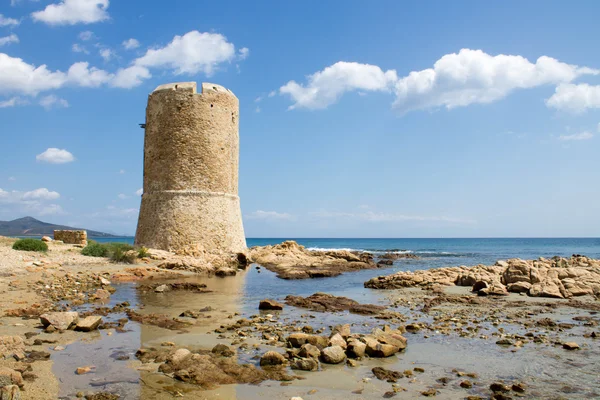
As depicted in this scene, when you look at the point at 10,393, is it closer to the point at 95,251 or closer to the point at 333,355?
the point at 333,355

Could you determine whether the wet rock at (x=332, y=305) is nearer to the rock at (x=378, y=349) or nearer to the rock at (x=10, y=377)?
the rock at (x=378, y=349)

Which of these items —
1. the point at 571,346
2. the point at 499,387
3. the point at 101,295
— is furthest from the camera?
the point at 101,295

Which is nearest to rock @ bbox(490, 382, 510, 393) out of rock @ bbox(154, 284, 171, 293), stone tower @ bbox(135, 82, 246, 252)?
rock @ bbox(154, 284, 171, 293)

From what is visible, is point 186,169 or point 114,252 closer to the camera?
point 114,252

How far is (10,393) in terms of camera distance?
13.2 feet

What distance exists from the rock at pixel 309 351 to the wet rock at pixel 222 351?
92 centimetres

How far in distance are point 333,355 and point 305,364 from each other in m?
0.47

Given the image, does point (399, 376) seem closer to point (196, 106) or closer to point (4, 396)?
point (4, 396)

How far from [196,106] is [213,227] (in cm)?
551

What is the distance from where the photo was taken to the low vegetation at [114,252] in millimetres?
16766

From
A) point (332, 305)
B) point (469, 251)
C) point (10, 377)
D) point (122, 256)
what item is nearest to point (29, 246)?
point (122, 256)

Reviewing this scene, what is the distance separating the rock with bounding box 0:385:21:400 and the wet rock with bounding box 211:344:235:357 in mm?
2365

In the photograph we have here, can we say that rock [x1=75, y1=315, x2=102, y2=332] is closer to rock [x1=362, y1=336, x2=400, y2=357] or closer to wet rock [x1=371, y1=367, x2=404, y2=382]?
rock [x1=362, y1=336, x2=400, y2=357]

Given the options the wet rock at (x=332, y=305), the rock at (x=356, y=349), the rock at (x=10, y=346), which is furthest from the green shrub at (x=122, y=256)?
the rock at (x=356, y=349)
